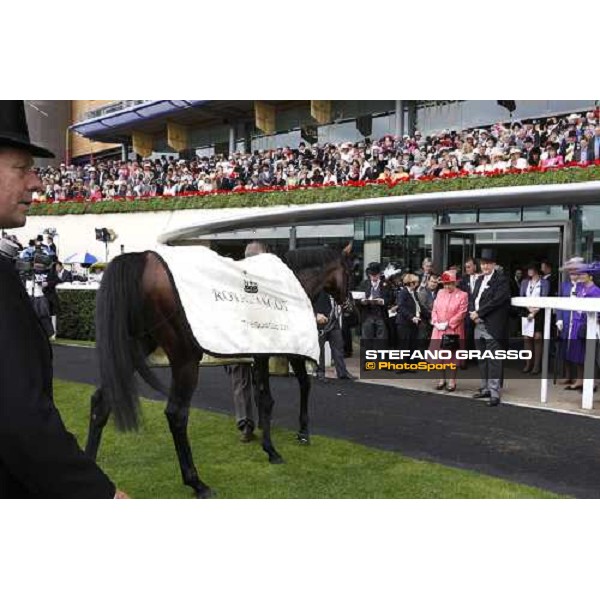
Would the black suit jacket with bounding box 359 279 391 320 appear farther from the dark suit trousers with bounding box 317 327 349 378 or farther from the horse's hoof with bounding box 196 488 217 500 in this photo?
the horse's hoof with bounding box 196 488 217 500

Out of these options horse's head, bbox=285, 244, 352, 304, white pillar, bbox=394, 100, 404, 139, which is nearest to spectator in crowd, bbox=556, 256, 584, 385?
horse's head, bbox=285, 244, 352, 304

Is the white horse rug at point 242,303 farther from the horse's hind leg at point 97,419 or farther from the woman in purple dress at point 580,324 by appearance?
the woman in purple dress at point 580,324

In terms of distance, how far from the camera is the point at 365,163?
13039 millimetres

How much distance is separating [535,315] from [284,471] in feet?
16.7

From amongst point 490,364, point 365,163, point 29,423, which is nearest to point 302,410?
point 490,364

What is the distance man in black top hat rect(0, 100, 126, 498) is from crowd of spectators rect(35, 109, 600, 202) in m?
9.00

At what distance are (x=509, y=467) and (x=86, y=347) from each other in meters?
8.64

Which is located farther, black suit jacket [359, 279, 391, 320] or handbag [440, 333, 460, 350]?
black suit jacket [359, 279, 391, 320]

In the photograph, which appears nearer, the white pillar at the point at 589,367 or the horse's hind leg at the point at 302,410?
the horse's hind leg at the point at 302,410

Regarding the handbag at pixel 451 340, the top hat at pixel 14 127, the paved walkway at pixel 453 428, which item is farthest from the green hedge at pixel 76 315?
the top hat at pixel 14 127

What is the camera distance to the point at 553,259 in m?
8.55

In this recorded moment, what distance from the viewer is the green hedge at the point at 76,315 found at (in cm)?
1170

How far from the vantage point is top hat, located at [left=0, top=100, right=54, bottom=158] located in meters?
1.39

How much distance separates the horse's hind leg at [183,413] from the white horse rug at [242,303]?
0.76 ft
